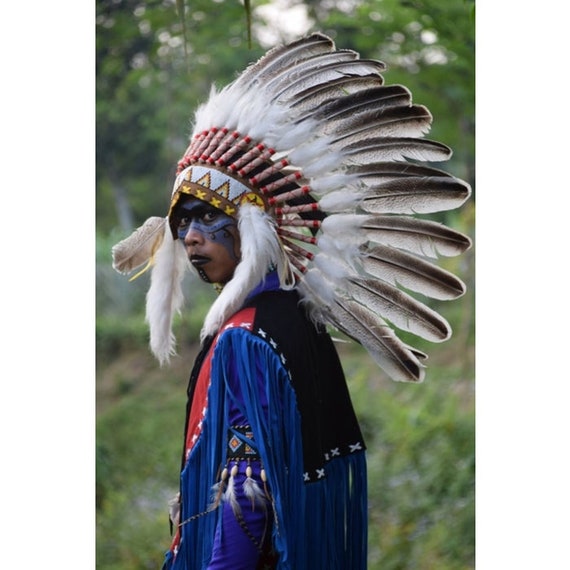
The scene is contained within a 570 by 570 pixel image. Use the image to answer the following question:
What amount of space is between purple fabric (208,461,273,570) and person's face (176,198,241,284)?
19.9 inches

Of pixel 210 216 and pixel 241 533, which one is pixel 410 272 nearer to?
pixel 210 216

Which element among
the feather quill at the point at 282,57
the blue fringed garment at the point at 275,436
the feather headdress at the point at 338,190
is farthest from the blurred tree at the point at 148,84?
the blue fringed garment at the point at 275,436

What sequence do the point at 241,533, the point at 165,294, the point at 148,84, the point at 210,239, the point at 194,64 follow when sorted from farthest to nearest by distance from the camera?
the point at 148,84 → the point at 194,64 → the point at 165,294 → the point at 210,239 → the point at 241,533

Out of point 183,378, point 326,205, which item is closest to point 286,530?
point 326,205

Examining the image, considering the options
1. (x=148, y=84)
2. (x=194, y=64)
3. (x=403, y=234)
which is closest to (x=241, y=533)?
(x=403, y=234)

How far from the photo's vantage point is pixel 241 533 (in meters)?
2.05

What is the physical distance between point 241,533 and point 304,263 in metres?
0.68

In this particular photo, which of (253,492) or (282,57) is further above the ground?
(282,57)

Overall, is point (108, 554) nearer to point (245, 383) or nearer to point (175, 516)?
point (175, 516)

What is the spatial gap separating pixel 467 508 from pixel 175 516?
319 centimetres

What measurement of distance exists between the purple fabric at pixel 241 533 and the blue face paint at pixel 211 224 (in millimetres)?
549

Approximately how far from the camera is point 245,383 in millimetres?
2115

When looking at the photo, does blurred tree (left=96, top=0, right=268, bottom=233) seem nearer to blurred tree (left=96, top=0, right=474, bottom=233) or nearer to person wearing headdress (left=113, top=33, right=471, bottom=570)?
blurred tree (left=96, top=0, right=474, bottom=233)

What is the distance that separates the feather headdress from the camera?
7.45ft
